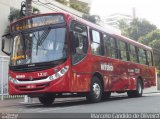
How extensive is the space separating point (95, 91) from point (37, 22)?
347 centimetres

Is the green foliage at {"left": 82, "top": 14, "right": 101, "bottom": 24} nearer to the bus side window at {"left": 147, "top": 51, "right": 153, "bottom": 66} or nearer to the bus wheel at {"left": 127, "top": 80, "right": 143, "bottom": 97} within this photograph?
the bus side window at {"left": 147, "top": 51, "right": 153, "bottom": 66}

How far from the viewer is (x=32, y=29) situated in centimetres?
1416

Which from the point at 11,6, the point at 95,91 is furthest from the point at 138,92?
the point at 11,6

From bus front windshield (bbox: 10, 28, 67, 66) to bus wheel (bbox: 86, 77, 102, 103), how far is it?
2.21m

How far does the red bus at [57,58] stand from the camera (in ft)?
43.4

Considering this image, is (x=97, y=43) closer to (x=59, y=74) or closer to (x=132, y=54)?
(x=59, y=74)

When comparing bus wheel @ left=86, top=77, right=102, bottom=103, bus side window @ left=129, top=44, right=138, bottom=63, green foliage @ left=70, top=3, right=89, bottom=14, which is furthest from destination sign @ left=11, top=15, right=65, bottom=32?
green foliage @ left=70, top=3, right=89, bottom=14

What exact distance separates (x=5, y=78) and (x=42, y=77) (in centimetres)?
606

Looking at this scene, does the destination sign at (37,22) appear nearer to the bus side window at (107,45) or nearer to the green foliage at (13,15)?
the bus side window at (107,45)

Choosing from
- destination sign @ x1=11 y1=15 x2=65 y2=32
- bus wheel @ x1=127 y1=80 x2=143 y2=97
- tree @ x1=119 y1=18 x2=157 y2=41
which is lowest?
bus wheel @ x1=127 y1=80 x2=143 y2=97

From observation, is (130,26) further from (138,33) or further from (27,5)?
(27,5)

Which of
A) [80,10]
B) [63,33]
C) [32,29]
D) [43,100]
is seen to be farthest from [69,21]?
[80,10]

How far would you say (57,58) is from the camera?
43.4ft

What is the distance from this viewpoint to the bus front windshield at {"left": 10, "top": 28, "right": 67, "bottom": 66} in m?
13.3
